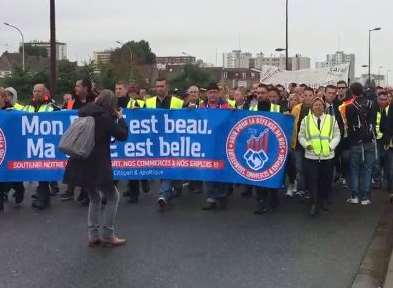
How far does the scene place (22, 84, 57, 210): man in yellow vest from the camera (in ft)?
31.3

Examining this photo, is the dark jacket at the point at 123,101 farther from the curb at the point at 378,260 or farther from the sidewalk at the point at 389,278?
the sidewalk at the point at 389,278

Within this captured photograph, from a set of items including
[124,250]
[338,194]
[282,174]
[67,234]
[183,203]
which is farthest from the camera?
[338,194]

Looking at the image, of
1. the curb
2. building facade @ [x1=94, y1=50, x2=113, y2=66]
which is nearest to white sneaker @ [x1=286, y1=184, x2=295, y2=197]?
the curb

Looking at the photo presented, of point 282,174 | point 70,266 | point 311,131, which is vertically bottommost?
point 70,266

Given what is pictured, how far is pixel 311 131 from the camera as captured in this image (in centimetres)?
884

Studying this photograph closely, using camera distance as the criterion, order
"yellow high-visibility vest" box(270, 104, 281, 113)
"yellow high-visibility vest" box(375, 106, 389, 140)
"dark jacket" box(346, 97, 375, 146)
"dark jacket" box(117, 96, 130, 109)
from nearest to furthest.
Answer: "yellow high-visibility vest" box(270, 104, 281, 113) → "dark jacket" box(346, 97, 375, 146) → "yellow high-visibility vest" box(375, 106, 389, 140) → "dark jacket" box(117, 96, 130, 109)

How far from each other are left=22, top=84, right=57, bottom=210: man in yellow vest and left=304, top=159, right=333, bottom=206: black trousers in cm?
394

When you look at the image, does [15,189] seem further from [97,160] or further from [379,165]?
[379,165]

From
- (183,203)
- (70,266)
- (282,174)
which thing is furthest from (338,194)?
(70,266)

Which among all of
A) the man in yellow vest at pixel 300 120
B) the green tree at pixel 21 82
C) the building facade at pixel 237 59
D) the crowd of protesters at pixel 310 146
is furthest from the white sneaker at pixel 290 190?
the building facade at pixel 237 59

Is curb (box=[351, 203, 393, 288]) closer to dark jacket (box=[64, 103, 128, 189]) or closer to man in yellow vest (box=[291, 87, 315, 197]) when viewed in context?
man in yellow vest (box=[291, 87, 315, 197])

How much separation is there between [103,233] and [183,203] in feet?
8.91

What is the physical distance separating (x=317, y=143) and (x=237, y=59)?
510 feet

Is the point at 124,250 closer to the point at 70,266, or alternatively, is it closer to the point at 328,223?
the point at 70,266
